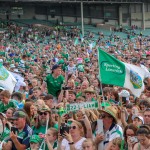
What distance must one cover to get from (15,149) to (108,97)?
3377mm

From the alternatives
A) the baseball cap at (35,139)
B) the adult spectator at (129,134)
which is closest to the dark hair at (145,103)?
the adult spectator at (129,134)

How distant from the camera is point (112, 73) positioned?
9.58 metres

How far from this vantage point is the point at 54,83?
10789mm

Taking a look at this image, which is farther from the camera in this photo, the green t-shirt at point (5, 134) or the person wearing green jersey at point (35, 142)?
the green t-shirt at point (5, 134)

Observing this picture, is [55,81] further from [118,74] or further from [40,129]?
[40,129]

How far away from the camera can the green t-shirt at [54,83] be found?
1077cm

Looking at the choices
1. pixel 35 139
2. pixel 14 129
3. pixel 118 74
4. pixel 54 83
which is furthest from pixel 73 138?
pixel 54 83

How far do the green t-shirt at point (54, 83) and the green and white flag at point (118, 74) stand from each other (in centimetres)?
137

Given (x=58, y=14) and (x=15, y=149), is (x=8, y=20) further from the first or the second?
(x=15, y=149)

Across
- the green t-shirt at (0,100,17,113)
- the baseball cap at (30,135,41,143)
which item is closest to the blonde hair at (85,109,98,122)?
the baseball cap at (30,135,41,143)

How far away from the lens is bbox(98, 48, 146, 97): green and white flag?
9.51 metres

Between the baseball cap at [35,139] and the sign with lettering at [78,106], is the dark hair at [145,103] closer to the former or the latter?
the sign with lettering at [78,106]

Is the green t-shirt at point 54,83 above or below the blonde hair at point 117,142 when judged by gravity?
below

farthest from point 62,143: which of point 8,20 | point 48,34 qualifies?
point 8,20
